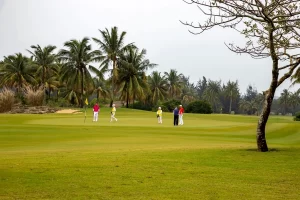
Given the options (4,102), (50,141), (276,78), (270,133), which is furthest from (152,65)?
(276,78)

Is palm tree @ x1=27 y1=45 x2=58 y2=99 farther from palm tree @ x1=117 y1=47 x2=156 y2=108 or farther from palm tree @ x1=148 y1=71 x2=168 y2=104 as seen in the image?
palm tree @ x1=148 y1=71 x2=168 y2=104

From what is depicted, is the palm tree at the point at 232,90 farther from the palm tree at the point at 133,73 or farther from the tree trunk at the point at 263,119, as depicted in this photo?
the tree trunk at the point at 263,119

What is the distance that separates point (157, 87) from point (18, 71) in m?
36.2

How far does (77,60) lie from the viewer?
73438 millimetres

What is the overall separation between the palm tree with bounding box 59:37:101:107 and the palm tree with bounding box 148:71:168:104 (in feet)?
97.3

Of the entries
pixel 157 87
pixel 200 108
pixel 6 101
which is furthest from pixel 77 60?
pixel 157 87

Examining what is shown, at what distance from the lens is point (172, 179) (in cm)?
1015

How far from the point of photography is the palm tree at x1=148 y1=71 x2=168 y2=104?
101375 mm

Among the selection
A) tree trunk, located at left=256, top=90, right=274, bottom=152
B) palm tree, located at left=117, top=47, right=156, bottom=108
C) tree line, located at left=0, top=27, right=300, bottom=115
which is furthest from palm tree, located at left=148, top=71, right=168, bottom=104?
tree trunk, located at left=256, top=90, right=274, bottom=152

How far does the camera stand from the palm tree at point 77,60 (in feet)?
241

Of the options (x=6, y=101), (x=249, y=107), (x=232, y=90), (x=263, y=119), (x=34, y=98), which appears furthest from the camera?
(x=249, y=107)

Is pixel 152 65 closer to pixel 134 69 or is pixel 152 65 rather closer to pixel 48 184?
pixel 134 69

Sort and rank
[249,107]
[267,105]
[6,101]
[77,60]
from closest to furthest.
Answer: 1. [267,105]
2. [6,101]
3. [77,60]
4. [249,107]

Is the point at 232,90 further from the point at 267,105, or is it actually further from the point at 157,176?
the point at 157,176
